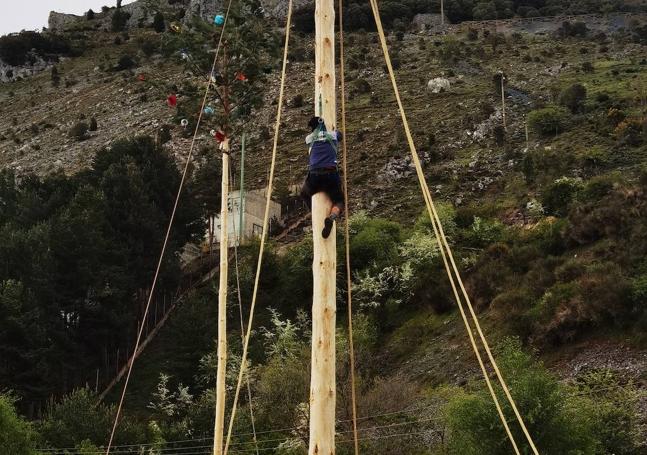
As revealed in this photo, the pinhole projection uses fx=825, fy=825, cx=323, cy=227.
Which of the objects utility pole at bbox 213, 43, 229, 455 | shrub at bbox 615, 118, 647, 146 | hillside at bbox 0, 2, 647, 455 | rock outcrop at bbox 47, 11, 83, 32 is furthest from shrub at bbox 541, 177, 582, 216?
rock outcrop at bbox 47, 11, 83, 32

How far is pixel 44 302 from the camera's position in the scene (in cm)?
3148

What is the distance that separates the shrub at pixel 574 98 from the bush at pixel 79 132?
41.2 m

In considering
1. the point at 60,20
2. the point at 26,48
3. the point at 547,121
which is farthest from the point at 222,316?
the point at 60,20

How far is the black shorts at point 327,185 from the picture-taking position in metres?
7.04

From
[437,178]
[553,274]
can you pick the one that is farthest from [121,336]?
[437,178]

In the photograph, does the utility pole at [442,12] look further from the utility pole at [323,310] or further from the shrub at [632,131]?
the utility pole at [323,310]

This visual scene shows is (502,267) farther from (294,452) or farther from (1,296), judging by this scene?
(1,296)

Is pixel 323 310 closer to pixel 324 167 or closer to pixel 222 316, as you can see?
pixel 324 167

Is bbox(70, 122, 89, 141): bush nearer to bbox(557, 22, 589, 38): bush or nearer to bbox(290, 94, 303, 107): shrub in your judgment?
bbox(290, 94, 303, 107): shrub

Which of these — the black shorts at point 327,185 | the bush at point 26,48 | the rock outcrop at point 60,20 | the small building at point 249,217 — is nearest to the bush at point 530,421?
the black shorts at point 327,185

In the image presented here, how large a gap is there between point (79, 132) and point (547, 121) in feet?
136

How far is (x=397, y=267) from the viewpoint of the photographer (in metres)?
35.2

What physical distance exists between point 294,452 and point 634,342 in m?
9.64

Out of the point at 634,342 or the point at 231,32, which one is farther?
the point at 634,342
